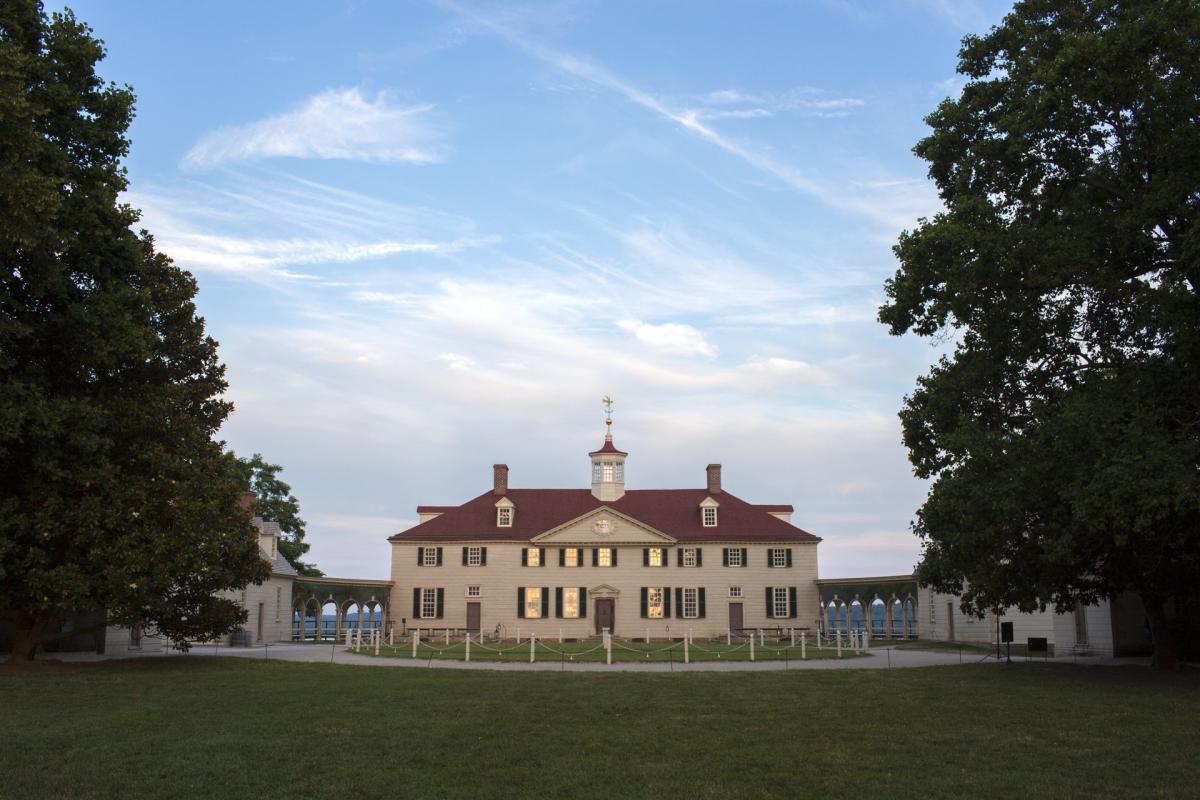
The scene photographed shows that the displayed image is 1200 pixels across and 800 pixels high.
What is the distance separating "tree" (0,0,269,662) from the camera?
62.4 ft

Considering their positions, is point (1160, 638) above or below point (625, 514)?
below

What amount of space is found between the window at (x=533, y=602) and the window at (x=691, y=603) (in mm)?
7988

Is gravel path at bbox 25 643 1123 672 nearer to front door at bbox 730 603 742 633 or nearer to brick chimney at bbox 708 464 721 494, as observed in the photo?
front door at bbox 730 603 742 633

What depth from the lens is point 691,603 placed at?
52719 mm

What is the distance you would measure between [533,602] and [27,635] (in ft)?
106

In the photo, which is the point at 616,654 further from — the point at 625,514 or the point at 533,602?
the point at 625,514

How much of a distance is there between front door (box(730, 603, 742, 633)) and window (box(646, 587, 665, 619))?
149 inches

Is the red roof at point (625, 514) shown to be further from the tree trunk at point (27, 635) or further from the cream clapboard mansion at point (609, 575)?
the tree trunk at point (27, 635)

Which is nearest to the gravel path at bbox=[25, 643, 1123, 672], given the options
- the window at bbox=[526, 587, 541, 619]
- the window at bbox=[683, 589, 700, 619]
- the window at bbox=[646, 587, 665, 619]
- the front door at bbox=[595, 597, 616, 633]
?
the window at bbox=[683, 589, 700, 619]

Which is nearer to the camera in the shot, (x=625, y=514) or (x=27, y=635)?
(x=27, y=635)

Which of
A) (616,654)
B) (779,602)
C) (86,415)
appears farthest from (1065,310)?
(779,602)

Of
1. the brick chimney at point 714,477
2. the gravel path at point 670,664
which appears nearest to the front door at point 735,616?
the brick chimney at point 714,477

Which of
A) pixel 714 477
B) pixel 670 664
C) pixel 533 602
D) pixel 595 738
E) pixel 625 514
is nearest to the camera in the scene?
pixel 595 738

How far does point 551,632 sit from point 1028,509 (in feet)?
120
